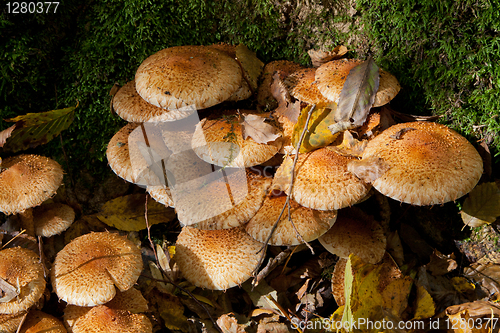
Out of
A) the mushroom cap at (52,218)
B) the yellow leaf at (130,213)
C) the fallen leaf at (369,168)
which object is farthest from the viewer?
the yellow leaf at (130,213)

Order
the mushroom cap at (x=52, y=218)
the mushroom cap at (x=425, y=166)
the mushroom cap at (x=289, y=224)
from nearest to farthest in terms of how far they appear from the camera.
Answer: the mushroom cap at (x=425, y=166) < the mushroom cap at (x=289, y=224) < the mushroom cap at (x=52, y=218)

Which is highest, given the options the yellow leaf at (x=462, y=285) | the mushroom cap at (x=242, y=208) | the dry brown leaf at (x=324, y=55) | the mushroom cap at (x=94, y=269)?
the dry brown leaf at (x=324, y=55)

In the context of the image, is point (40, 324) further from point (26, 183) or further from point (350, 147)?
point (350, 147)

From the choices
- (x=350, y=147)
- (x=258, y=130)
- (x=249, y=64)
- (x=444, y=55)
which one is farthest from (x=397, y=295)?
(x=249, y=64)

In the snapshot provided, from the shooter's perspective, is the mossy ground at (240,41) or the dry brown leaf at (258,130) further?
the mossy ground at (240,41)

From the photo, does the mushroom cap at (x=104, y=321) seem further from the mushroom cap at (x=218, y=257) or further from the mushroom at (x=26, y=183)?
the mushroom at (x=26, y=183)

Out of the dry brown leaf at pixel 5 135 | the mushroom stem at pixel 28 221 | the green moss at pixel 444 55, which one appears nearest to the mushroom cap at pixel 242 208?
the mushroom stem at pixel 28 221
